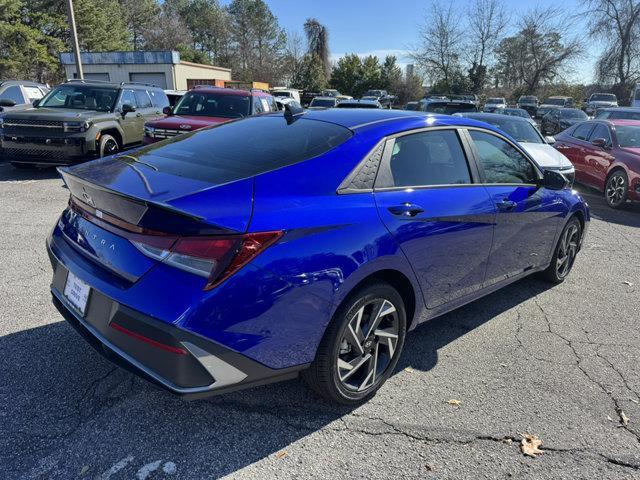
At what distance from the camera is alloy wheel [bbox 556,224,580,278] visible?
15.9 feet

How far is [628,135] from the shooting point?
9531mm

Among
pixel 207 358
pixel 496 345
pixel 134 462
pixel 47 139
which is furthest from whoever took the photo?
pixel 47 139

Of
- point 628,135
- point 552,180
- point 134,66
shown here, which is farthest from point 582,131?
point 134,66

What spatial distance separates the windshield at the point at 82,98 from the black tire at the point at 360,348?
29.0 ft

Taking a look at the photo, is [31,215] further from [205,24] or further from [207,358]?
[205,24]

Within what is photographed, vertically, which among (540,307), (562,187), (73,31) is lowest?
(540,307)

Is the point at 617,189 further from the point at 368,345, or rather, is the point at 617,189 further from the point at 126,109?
the point at 126,109

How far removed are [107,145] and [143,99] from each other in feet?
7.64

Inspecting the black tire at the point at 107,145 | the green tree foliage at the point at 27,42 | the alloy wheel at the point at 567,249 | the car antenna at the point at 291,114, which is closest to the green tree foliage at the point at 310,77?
the green tree foliage at the point at 27,42

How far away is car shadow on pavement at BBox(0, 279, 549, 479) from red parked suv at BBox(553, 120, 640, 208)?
→ 761cm

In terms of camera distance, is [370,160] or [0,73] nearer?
[370,160]

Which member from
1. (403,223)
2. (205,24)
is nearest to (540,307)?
(403,223)

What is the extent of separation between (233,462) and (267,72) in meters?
66.9

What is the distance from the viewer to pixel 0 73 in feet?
120
